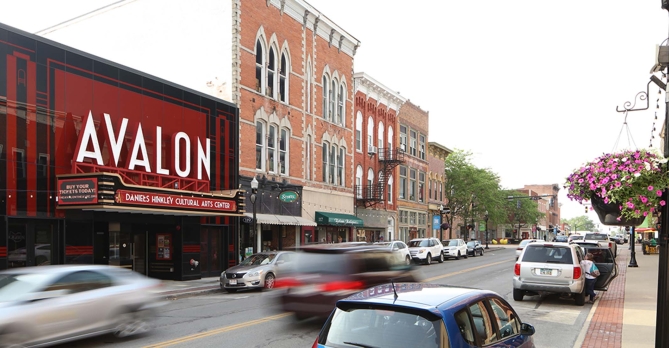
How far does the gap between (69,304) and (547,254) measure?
1188cm

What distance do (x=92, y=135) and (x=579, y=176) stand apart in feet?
54.1

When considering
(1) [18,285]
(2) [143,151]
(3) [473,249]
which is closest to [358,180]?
(3) [473,249]

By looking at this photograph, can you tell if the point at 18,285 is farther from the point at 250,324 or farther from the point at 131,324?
the point at 250,324

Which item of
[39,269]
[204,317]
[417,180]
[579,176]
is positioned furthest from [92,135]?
[417,180]

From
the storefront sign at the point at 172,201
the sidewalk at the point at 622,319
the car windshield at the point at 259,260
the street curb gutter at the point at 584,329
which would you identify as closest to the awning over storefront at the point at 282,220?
the storefront sign at the point at 172,201

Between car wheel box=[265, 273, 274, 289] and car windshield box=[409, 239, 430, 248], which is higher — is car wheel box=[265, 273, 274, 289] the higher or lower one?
the higher one

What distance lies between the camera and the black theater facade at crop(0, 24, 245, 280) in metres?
17.6

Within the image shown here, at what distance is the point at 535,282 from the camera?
15172 millimetres

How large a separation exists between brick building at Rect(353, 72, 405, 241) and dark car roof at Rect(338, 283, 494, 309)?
34.4m

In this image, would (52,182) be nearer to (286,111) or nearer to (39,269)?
(39,269)

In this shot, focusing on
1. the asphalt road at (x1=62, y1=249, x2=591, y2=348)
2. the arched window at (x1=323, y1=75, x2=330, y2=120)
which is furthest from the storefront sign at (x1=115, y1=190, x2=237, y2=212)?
the arched window at (x1=323, y1=75, x2=330, y2=120)

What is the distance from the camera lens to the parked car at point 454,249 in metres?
39.4

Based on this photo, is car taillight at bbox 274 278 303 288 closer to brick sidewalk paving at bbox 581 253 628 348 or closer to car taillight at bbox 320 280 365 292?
car taillight at bbox 320 280 365 292

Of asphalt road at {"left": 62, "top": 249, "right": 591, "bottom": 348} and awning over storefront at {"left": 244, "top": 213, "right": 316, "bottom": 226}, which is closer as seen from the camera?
asphalt road at {"left": 62, "top": 249, "right": 591, "bottom": 348}
